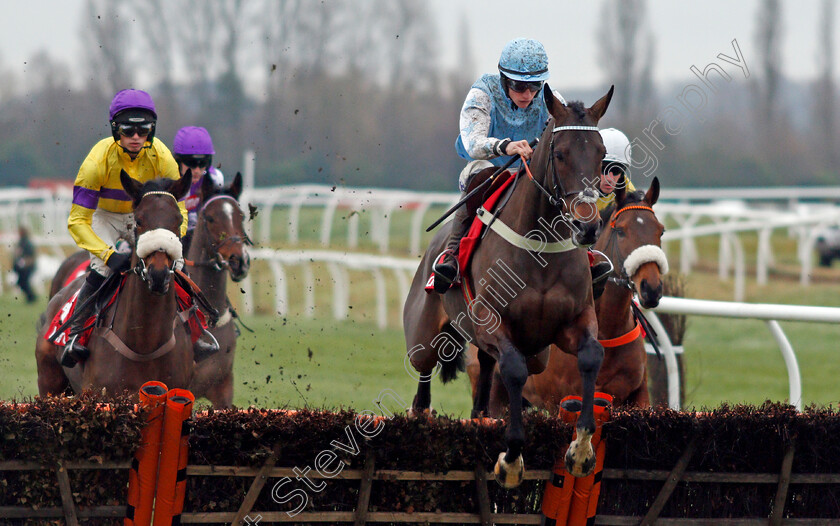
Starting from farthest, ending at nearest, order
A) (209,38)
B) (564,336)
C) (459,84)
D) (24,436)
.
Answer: (459,84) → (209,38) → (564,336) → (24,436)

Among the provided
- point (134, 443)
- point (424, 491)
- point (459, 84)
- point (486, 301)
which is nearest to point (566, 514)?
point (424, 491)

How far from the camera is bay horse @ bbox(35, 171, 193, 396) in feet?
14.6

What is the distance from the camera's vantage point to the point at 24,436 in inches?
147

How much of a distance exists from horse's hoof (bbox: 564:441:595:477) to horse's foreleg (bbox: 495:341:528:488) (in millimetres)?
181

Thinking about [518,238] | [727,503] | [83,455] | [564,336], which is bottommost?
[727,503]

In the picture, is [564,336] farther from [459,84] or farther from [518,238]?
[459,84]

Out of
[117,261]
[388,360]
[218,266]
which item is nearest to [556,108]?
[117,261]

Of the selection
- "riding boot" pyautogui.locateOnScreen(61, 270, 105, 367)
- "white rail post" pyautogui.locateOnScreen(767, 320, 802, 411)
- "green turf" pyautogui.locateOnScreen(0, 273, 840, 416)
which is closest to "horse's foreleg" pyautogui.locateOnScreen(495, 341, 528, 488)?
"white rail post" pyautogui.locateOnScreen(767, 320, 802, 411)

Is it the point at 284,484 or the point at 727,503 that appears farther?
the point at 727,503

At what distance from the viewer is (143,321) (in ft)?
15.2

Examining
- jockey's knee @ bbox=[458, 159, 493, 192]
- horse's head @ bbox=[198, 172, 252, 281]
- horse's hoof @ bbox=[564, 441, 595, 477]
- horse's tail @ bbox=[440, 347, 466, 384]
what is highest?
jockey's knee @ bbox=[458, 159, 493, 192]

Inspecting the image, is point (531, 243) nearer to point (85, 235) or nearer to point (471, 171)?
point (471, 171)

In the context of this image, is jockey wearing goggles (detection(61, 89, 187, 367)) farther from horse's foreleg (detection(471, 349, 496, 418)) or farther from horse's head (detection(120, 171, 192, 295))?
horse's foreleg (detection(471, 349, 496, 418))

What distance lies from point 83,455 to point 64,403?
8.5 inches
